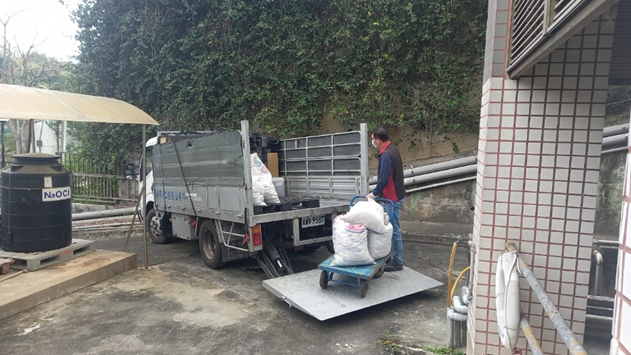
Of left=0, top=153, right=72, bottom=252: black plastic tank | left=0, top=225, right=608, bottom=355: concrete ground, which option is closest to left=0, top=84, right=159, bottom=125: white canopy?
left=0, top=153, right=72, bottom=252: black plastic tank

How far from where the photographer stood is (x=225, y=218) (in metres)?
5.51

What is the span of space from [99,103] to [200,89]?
5.85 metres

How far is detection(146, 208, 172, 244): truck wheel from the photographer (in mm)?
7802

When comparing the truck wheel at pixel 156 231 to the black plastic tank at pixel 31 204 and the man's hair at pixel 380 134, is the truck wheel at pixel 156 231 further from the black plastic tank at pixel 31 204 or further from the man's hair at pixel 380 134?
the man's hair at pixel 380 134

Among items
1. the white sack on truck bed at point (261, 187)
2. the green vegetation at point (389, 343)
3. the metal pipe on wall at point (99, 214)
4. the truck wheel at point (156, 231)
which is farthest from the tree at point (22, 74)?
the green vegetation at point (389, 343)

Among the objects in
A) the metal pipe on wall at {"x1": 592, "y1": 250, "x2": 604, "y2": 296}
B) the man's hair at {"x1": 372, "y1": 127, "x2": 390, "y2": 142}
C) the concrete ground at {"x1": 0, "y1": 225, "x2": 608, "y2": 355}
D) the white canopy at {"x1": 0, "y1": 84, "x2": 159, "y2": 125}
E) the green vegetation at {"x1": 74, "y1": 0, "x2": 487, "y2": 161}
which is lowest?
the concrete ground at {"x1": 0, "y1": 225, "x2": 608, "y2": 355}

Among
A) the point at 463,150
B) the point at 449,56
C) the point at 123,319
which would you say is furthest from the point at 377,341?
the point at 449,56

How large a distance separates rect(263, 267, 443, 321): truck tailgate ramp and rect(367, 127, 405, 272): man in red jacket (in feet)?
0.78

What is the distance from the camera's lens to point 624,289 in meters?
1.25

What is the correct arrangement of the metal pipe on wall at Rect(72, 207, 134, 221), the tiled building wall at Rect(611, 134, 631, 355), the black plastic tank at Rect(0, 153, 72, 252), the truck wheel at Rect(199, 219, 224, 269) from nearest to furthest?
the tiled building wall at Rect(611, 134, 631, 355) → the black plastic tank at Rect(0, 153, 72, 252) → the truck wheel at Rect(199, 219, 224, 269) → the metal pipe on wall at Rect(72, 207, 134, 221)

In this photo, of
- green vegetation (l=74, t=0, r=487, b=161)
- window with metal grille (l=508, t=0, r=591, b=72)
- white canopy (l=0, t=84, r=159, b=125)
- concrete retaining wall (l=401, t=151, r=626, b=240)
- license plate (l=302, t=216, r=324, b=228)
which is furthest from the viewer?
green vegetation (l=74, t=0, r=487, b=161)

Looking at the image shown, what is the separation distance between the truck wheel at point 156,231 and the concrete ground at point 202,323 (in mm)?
2079

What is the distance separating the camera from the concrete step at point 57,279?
4.46 m

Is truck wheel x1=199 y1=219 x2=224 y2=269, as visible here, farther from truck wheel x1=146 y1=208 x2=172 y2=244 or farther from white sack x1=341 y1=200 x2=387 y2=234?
white sack x1=341 y1=200 x2=387 y2=234
